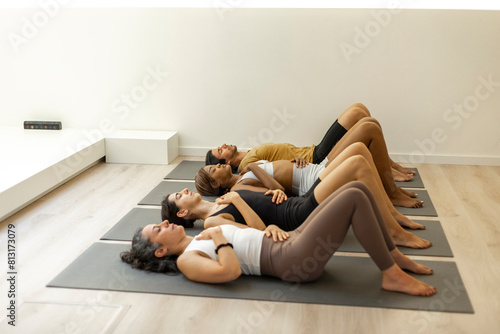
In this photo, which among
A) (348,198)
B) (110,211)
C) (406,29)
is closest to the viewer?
(348,198)

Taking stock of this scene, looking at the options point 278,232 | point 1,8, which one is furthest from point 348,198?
point 1,8

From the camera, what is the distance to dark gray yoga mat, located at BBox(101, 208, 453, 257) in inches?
113

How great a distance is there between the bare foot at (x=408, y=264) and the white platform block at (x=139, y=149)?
2602 mm

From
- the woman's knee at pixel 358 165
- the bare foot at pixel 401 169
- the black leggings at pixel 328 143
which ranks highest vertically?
the woman's knee at pixel 358 165

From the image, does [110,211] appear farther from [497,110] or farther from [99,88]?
[497,110]

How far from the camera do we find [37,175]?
361 centimetres

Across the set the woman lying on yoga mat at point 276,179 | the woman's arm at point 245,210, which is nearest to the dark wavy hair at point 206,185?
the woman lying on yoga mat at point 276,179

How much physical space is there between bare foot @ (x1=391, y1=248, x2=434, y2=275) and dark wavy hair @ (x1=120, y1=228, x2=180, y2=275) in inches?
40.1

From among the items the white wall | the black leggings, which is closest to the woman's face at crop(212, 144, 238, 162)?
the black leggings

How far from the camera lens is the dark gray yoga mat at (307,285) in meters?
2.31

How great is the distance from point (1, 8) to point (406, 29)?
3.55m

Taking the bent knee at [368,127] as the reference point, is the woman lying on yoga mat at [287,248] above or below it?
below

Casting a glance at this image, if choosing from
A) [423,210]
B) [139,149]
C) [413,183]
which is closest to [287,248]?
[423,210]

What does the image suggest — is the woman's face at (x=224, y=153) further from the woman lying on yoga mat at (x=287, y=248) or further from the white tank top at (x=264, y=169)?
the woman lying on yoga mat at (x=287, y=248)
